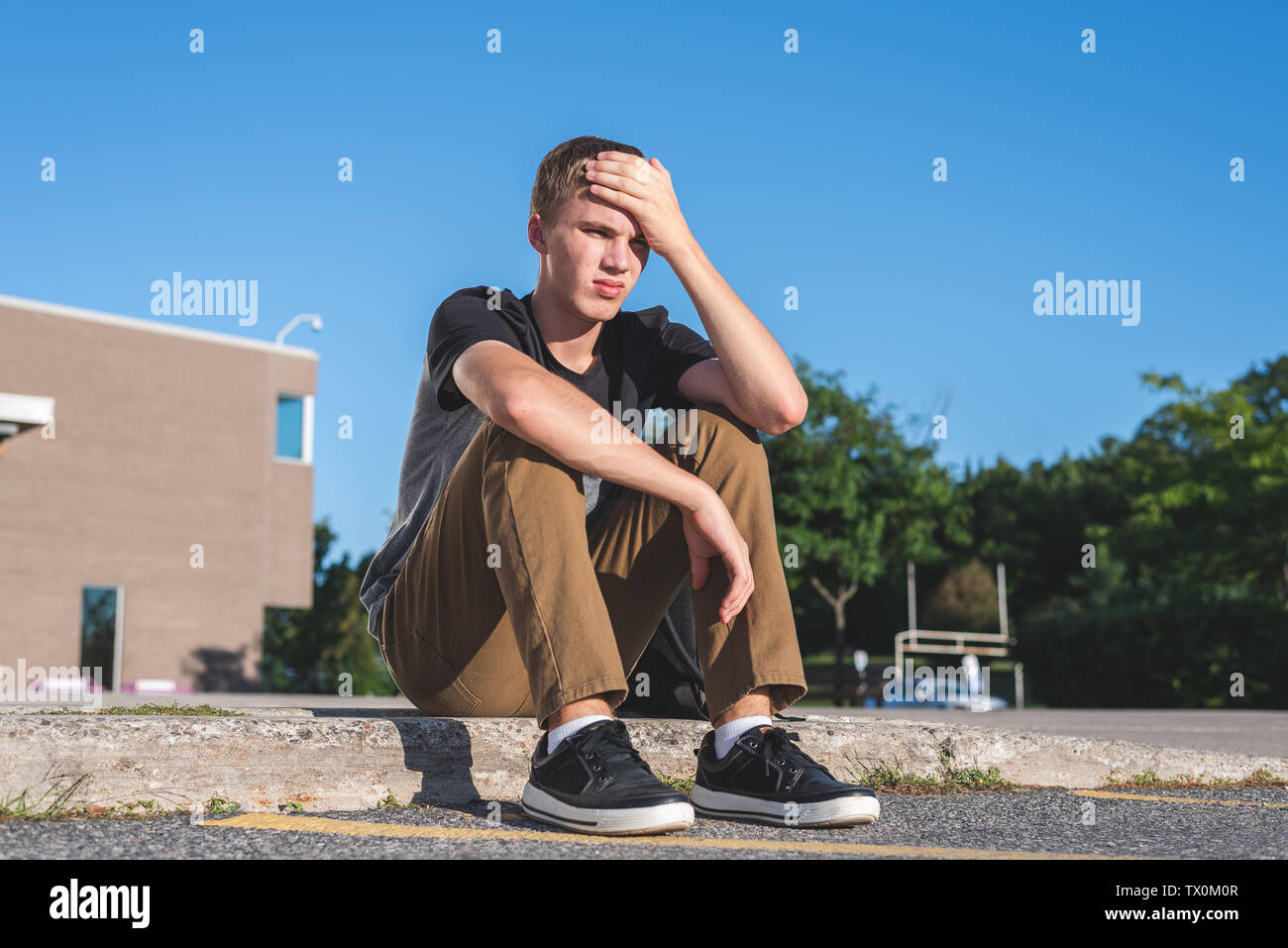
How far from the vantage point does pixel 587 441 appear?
2.57 m

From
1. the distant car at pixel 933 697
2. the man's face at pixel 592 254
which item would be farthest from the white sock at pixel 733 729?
the distant car at pixel 933 697

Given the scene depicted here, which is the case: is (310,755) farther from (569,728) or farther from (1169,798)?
(1169,798)

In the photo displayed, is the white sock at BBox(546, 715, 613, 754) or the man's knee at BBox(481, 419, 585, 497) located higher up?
the man's knee at BBox(481, 419, 585, 497)

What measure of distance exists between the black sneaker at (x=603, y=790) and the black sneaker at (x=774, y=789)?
0.96 ft

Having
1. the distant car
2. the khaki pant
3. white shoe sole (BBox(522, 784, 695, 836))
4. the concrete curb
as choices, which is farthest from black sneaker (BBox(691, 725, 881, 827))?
the distant car

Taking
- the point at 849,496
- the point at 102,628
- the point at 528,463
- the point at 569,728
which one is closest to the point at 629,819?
the point at 569,728

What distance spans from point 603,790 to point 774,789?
0.44m

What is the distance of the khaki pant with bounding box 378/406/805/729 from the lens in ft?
8.13

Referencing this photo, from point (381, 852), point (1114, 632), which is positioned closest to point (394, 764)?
point (381, 852)

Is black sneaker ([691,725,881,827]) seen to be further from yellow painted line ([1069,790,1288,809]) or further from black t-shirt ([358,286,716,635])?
yellow painted line ([1069,790,1288,809])

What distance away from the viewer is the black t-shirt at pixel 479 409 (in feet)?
9.76

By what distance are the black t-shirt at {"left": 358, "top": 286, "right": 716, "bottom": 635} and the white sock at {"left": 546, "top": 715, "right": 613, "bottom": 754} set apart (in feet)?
2.42
